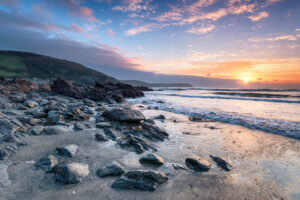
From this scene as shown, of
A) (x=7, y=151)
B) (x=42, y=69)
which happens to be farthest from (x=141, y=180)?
(x=42, y=69)

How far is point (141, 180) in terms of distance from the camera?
2.26 metres

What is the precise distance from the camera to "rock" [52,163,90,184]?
2.17m

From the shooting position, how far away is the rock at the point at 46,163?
8.22 feet

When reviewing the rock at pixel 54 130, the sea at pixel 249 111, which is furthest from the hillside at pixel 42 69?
the rock at pixel 54 130

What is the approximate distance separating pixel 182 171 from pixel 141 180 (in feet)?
2.88

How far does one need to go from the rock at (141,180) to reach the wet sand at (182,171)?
0.26ft

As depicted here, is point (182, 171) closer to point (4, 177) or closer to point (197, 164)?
point (197, 164)

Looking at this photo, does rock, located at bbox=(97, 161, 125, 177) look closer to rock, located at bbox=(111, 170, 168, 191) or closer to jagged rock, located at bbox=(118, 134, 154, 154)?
rock, located at bbox=(111, 170, 168, 191)

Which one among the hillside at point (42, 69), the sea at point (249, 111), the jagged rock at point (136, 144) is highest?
the hillside at point (42, 69)

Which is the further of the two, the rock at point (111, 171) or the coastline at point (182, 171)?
the rock at point (111, 171)

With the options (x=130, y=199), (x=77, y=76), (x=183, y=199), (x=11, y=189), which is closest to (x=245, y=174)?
(x=183, y=199)

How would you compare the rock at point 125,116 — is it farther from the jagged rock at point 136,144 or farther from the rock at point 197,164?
the rock at point 197,164

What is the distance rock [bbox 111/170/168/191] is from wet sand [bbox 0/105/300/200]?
0.08 m

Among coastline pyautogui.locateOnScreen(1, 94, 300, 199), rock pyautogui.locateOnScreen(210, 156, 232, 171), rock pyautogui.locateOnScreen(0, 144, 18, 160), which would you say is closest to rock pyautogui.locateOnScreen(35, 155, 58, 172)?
coastline pyautogui.locateOnScreen(1, 94, 300, 199)
